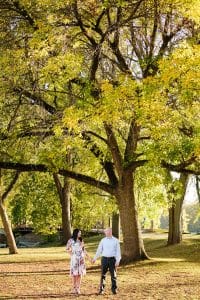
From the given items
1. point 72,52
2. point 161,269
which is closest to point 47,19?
point 72,52

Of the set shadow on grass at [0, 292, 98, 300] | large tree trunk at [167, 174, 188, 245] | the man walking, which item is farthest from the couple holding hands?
large tree trunk at [167, 174, 188, 245]

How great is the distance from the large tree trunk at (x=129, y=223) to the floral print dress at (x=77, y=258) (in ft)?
25.2

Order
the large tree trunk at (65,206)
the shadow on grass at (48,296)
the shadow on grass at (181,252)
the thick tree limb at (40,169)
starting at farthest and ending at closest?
the large tree trunk at (65,206)
the shadow on grass at (181,252)
the thick tree limb at (40,169)
the shadow on grass at (48,296)

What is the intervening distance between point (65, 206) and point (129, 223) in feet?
59.7

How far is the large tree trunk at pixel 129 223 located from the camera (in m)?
21.6

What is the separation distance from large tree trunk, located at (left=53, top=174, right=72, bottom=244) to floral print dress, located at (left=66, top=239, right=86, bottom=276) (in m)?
24.3

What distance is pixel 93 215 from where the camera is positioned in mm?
46844

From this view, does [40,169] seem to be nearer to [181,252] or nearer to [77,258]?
[77,258]

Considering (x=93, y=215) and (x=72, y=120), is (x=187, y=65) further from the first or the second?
(x=93, y=215)

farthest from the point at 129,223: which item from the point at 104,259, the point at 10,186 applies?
the point at 10,186

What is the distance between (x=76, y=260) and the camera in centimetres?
1388

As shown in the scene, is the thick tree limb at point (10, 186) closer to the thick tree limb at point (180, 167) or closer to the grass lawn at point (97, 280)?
the grass lawn at point (97, 280)

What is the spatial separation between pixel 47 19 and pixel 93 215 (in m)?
32.5

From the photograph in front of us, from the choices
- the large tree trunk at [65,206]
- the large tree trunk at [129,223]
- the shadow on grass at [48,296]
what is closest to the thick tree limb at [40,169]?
the large tree trunk at [129,223]
